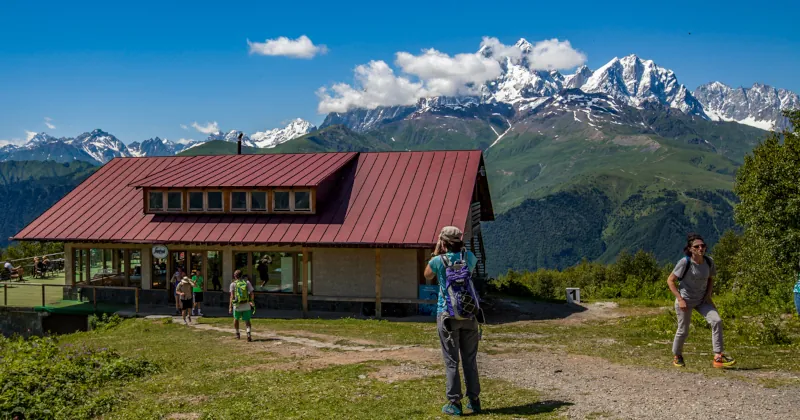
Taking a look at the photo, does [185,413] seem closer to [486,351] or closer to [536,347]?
[486,351]

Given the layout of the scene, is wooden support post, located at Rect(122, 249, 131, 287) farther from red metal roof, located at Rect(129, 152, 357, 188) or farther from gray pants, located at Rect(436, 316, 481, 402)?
gray pants, located at Rect(436, 316, 481, 402)

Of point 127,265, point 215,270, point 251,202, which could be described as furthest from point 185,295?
point 127,265

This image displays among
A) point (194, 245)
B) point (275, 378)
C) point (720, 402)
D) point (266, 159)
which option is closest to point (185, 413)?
point (275, 378)

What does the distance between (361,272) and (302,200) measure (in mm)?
4098

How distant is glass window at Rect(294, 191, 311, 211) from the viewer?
28250 millimetres

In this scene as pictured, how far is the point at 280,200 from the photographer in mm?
28562

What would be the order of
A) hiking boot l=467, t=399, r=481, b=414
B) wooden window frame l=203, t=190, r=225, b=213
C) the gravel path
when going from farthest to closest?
wooden window frame l=203, t=190, r=225, b=213
hiking boot l=467, t=399, r=481, b=414
the gravel path

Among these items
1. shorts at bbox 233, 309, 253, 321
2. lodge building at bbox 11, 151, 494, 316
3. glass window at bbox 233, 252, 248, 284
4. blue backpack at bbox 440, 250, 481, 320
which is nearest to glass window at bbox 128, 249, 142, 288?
lodge building at bbox 11, 151, 494, 316

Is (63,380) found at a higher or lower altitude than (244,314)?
lower

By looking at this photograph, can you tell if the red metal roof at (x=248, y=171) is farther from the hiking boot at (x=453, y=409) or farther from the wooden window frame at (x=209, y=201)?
the hiking boot at (x=453, y=409)

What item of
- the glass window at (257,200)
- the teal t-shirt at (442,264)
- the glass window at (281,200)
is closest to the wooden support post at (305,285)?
the glass window at (281,200)

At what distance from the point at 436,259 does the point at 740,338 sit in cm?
1055

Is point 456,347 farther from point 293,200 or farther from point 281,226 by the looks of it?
point 293,200

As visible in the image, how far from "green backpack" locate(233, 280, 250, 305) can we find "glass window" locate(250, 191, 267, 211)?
10008mm
